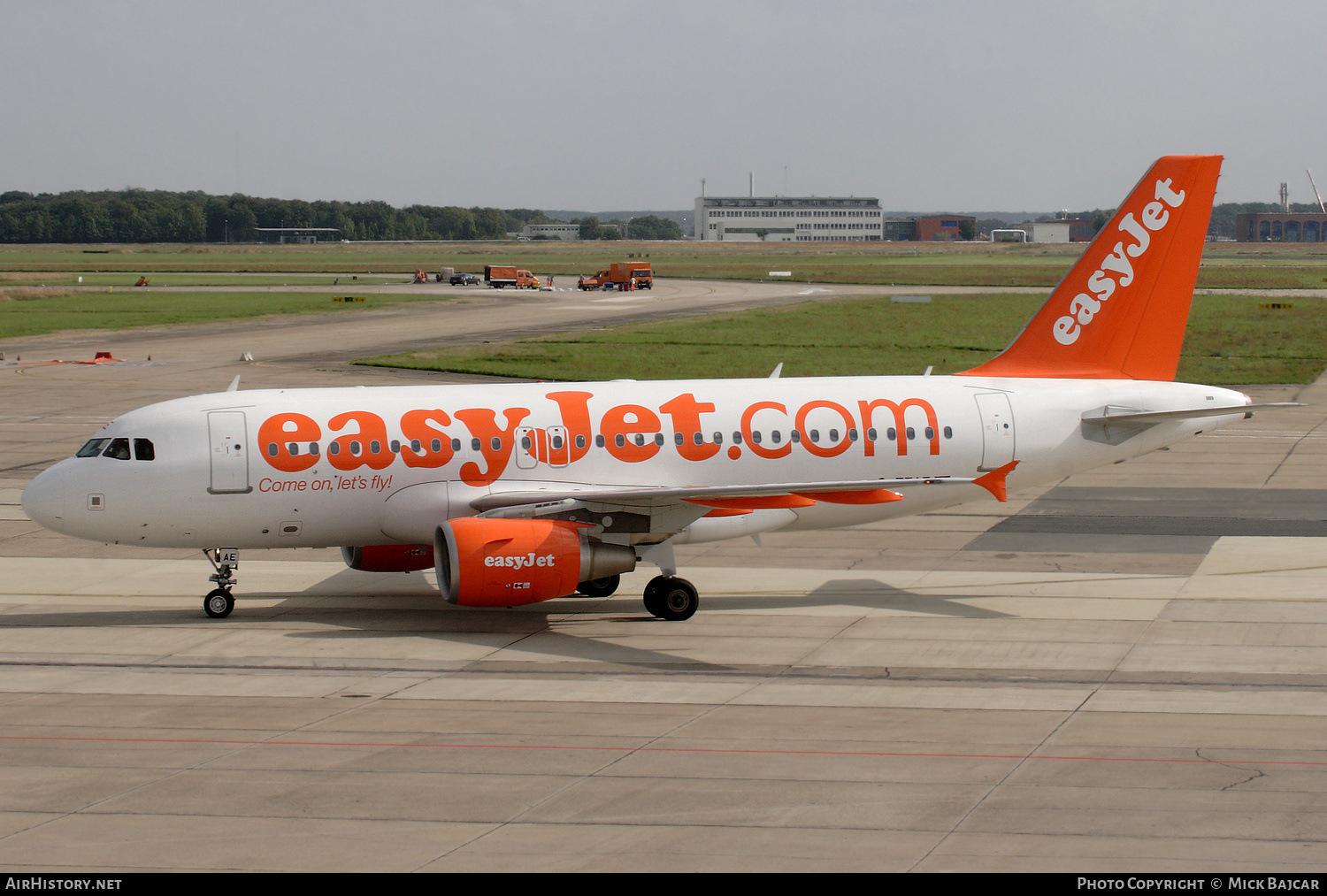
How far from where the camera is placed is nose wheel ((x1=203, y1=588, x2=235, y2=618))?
2641cm

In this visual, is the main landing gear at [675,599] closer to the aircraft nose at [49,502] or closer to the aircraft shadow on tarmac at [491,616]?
the aircraft shadow on tarmac at [491,616]

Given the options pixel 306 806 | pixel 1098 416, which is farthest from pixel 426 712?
pixel 1098 416

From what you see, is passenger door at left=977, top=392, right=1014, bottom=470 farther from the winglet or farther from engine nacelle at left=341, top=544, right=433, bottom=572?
engine nacelle at left=341, top=544, right=433, bottom=572

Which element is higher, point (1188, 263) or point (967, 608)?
point (1188, 263)

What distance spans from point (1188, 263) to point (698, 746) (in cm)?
1742

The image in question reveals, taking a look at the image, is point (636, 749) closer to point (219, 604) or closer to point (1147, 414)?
point (219, 604)

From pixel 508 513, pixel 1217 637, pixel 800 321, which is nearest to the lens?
pixel 1217 637

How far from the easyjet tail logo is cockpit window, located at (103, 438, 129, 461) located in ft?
62.4

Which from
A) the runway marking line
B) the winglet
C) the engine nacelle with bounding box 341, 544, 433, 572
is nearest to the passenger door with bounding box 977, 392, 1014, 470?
the winglet

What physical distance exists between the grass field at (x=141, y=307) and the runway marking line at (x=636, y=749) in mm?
81465

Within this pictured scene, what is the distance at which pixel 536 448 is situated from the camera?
88.0ft

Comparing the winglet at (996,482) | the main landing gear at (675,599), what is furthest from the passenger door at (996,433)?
the main landing gear at (675,599)

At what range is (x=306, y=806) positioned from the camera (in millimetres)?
16344

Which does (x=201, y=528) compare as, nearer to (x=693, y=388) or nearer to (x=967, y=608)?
(x=693, y=388)
